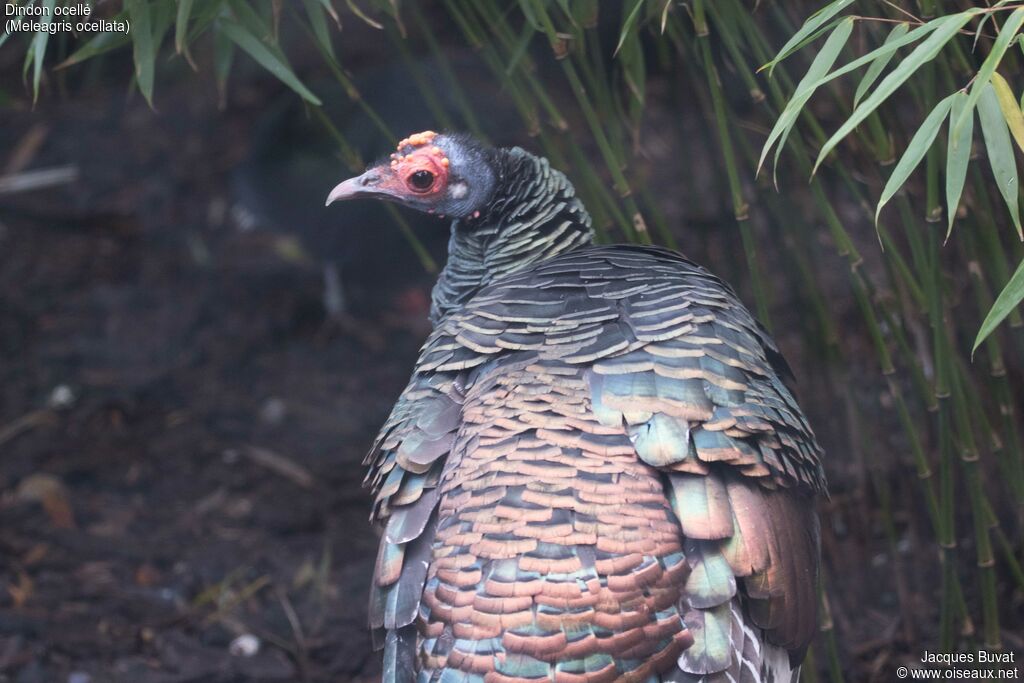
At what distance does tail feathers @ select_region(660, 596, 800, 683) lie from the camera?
2.12 meters

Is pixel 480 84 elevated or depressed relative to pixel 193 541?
elevated

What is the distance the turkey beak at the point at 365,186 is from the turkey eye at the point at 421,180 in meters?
0.07

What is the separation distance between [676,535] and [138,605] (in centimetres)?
231

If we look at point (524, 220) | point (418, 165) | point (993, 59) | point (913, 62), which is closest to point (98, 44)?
point (418, 165)

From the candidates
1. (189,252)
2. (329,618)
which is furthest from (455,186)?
(189,252)

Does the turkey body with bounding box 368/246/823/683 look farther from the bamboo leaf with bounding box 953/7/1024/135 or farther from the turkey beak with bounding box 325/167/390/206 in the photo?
the bamboo leaf with bounding box 953/7/1024/135

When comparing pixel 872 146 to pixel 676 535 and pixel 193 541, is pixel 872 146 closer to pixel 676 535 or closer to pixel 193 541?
pixel 676 535

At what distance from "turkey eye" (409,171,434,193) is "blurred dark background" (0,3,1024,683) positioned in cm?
28

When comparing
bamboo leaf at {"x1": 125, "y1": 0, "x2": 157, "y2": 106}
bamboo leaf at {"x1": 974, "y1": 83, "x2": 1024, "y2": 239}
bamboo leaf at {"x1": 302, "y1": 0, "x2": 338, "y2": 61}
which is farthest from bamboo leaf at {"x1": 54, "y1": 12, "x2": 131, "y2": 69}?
bamboo leaf at {"x1": 974, "y1": 83, "x2": 1024, "y2": 239}

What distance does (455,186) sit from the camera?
2834 millimetres

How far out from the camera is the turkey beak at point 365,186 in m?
2.76

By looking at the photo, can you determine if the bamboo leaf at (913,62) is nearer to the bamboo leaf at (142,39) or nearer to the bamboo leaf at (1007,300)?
the bamboo leaf at (1007,300)

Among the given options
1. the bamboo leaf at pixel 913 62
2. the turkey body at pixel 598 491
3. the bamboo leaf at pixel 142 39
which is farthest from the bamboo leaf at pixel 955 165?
the bamboo leaf at pixel 142 39

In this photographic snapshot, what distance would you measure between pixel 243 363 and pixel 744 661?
3337mm
